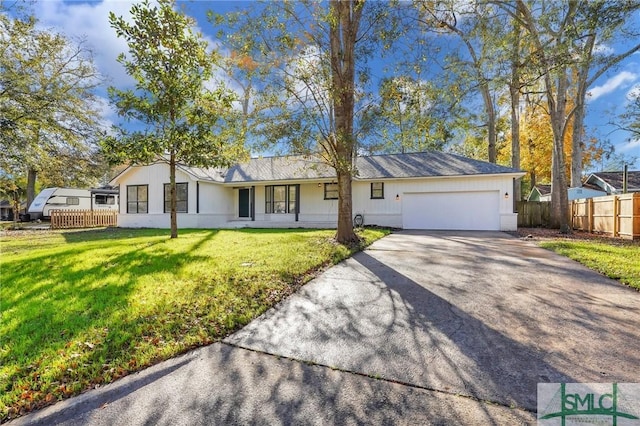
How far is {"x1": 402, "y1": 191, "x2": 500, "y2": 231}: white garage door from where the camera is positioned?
14172mm

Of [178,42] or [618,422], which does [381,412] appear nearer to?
[618,422]

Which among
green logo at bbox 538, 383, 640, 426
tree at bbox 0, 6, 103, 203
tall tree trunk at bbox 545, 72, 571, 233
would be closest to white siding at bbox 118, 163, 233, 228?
tree at bbox 0, 6, 103, 203

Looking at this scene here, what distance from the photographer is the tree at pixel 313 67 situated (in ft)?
25.2

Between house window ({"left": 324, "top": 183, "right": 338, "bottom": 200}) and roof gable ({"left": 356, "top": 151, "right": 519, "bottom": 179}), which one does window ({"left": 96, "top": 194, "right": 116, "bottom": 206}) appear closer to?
house window ({"left": 324, "top": 183, "right": 338, "bottom": 200})

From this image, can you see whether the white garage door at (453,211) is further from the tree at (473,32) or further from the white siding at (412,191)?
the tree at (473,32)

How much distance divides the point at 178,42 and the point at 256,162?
10690mm

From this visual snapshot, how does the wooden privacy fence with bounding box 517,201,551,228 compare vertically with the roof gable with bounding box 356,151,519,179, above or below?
below

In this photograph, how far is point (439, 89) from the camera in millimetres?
9695

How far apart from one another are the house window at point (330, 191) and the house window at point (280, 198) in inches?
69.7

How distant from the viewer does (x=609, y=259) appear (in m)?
6.29

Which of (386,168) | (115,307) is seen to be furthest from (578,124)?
(115,307)

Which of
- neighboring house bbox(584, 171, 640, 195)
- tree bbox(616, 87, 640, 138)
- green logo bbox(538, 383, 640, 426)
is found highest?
tree bbox(616, 87, 640, 138)

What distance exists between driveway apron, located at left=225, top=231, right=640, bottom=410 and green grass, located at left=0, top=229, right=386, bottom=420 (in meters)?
0.59

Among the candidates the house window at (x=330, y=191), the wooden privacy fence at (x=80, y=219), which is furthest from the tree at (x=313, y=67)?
the wooden privacy fence at (x=80, y=219)
